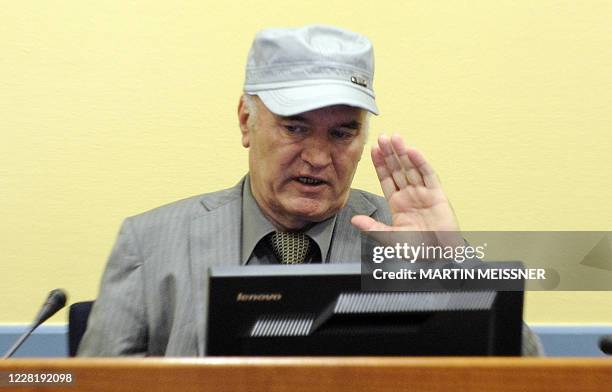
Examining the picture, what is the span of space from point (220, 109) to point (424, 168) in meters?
0.80

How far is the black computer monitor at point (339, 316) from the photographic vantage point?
0.77 meters

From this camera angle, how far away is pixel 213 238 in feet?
4.27

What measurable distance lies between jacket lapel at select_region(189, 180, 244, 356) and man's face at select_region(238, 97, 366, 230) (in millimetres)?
76

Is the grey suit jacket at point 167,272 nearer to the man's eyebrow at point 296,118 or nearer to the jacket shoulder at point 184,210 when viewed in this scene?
the jacket shoulder at point 184,210

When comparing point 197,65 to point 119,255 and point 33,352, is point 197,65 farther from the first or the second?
point 33,352

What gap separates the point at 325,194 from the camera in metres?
1.32

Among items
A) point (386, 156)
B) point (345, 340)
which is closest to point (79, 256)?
point (386, 156)

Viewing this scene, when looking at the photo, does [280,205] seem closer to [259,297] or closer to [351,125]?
[351,125]

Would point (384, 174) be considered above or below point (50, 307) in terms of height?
above

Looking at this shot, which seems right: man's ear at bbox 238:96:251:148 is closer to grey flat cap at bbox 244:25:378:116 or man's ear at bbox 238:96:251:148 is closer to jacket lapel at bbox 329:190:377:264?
grey flat cap at bbox 244:25:378:116

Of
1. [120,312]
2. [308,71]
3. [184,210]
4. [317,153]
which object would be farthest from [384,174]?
[120,312]

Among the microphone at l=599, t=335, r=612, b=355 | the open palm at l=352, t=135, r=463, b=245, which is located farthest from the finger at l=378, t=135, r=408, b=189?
the microphone at l=599, t=335, r=612, b=355
